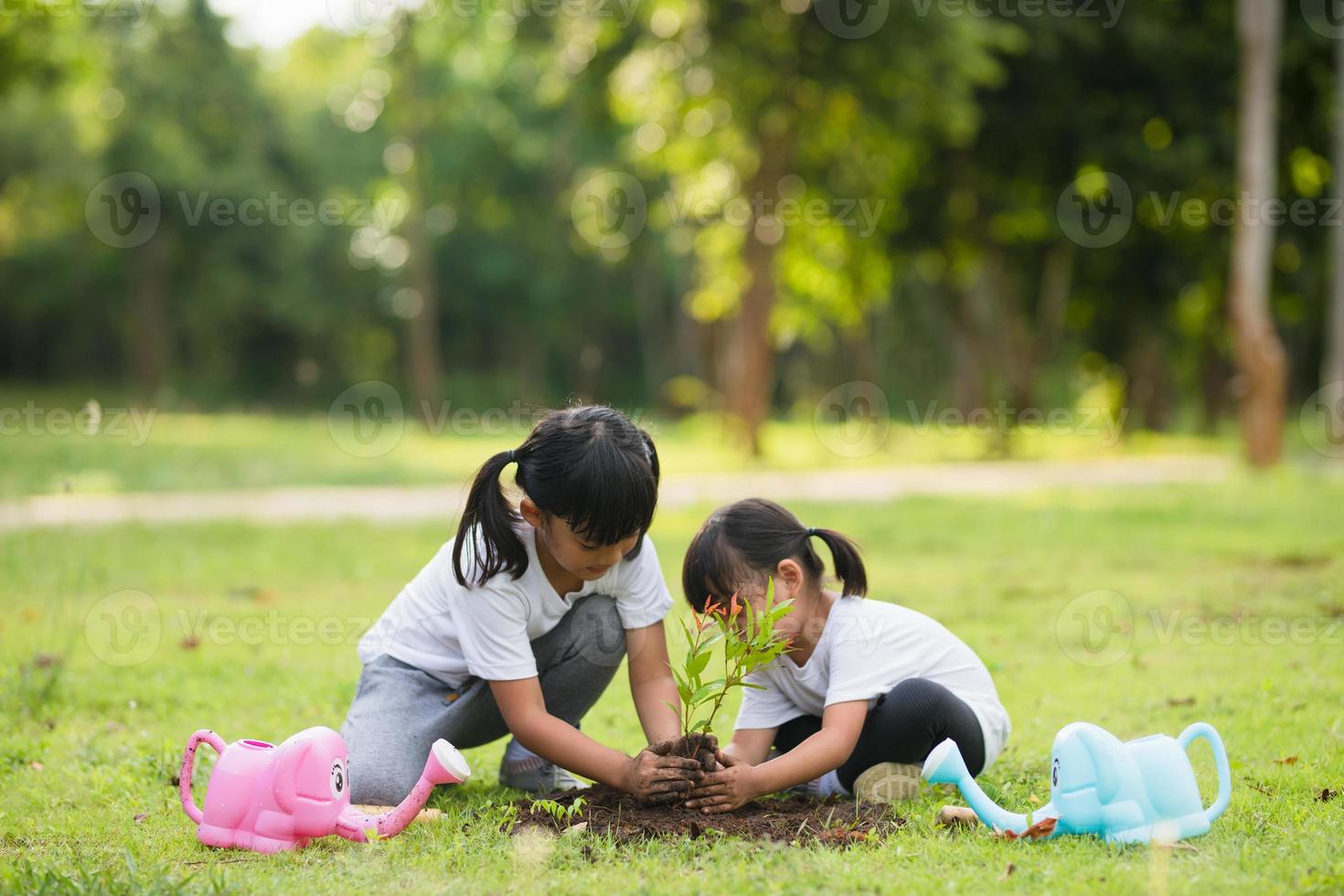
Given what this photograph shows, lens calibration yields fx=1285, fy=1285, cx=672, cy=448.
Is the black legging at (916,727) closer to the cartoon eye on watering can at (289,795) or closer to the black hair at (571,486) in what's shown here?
the black hair at (571,486)

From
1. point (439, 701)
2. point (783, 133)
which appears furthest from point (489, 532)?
point (783, 133)

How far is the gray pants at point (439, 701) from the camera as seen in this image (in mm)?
3795

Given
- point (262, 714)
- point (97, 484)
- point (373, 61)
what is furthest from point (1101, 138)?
point (373, 61)

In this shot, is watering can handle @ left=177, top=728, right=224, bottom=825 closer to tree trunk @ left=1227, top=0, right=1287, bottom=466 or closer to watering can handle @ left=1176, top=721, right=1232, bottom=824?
watering can handle @ left=1176, top=721, right=1232, bottom=824

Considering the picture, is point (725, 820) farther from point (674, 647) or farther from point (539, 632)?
point (674, 647)

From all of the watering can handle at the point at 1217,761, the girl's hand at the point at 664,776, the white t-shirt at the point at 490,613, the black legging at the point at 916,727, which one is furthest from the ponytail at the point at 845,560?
the watering can handle at the point at 1217,761

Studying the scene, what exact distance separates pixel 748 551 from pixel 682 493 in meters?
9.56

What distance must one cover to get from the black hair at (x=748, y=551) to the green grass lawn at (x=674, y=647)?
2.40 feet

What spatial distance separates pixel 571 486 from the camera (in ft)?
11.3

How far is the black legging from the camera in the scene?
146 inches

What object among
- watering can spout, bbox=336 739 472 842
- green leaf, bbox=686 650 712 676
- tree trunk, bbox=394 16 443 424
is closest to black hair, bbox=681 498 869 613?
green leaf, bbox=686 650 712 676

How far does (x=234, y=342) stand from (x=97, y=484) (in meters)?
35.3

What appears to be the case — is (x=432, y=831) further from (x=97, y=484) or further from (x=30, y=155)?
(x=30, y=155)

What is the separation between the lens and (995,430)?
66.4ft
